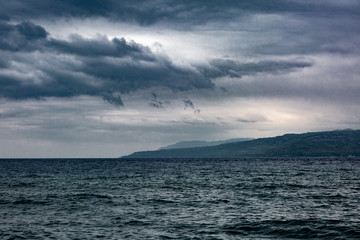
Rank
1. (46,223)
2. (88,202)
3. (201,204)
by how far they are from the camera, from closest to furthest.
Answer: (46,223) → (201,204) → (88,202)

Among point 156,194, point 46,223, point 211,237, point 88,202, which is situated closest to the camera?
point 211,237

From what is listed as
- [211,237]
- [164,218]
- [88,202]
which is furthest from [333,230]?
[88,202]

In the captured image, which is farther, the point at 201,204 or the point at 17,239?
the point at 201,204

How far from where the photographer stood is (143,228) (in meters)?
32.5

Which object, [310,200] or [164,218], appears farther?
[310,200]

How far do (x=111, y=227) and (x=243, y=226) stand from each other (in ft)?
38.8

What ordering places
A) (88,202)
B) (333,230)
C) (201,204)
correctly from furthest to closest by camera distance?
1. (88,202)
2. (201,204)
3. (333,230)

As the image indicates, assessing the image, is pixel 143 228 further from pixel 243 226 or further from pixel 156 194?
pixel 156 194

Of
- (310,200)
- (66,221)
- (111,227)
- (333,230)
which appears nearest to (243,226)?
(333,230)

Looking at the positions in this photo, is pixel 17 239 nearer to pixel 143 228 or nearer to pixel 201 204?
pixel 143 228

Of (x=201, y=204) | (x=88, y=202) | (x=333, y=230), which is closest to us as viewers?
(x=333, y=230)

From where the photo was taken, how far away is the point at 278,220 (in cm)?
3506

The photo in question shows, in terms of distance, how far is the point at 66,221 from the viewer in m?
35.9

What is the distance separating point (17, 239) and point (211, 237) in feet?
50.3
